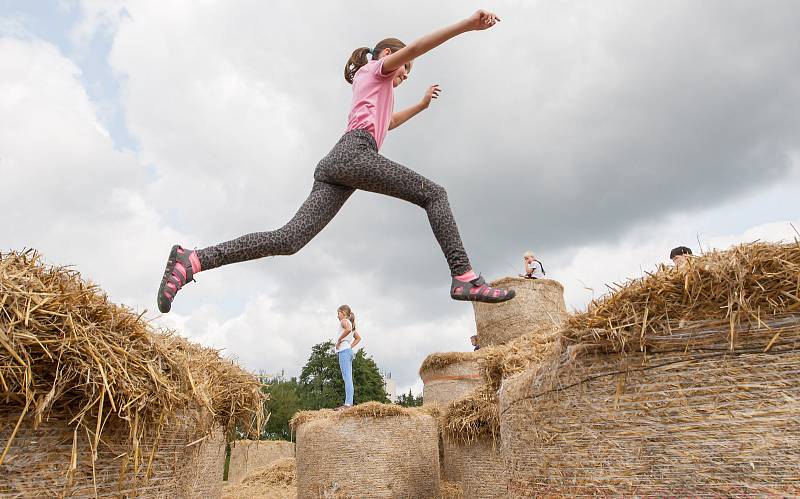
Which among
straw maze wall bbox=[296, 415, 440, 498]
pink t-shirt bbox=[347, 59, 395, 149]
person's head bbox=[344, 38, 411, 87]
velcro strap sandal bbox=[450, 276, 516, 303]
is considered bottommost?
straw maze wall bbox=[296, 415, 440, 498]

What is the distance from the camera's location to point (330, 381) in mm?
32375

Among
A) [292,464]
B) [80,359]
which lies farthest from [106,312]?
[292,464]

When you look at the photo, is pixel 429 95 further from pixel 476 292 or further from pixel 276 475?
pixel 276 475

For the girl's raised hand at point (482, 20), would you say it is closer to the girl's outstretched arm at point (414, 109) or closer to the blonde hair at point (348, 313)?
the girl's outstretched arm at point (414, 109)

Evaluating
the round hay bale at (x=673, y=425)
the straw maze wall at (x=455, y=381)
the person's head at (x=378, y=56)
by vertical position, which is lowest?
the round hay bale at (x=673, y=425)

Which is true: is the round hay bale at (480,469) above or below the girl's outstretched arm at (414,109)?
below

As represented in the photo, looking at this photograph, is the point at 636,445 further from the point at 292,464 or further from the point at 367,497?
the point at 292,464

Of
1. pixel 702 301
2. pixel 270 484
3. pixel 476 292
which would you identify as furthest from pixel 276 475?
pixel 702 301

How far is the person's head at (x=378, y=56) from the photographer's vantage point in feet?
11.8

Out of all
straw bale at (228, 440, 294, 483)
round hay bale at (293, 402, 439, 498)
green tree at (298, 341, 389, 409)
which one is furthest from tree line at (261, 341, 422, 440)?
round hay bale at (293, 402, 439, 498)

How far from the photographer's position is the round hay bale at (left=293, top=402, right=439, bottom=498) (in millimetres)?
6840

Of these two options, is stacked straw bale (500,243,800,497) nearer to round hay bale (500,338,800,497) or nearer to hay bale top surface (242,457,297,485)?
round hay bale (500,338,800,497)

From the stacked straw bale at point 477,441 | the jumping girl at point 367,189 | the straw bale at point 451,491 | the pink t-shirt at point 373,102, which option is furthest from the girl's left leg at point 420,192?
the straw bale at point 451,491

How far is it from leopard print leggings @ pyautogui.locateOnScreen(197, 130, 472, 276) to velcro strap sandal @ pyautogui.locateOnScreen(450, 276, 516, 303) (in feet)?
0.30
